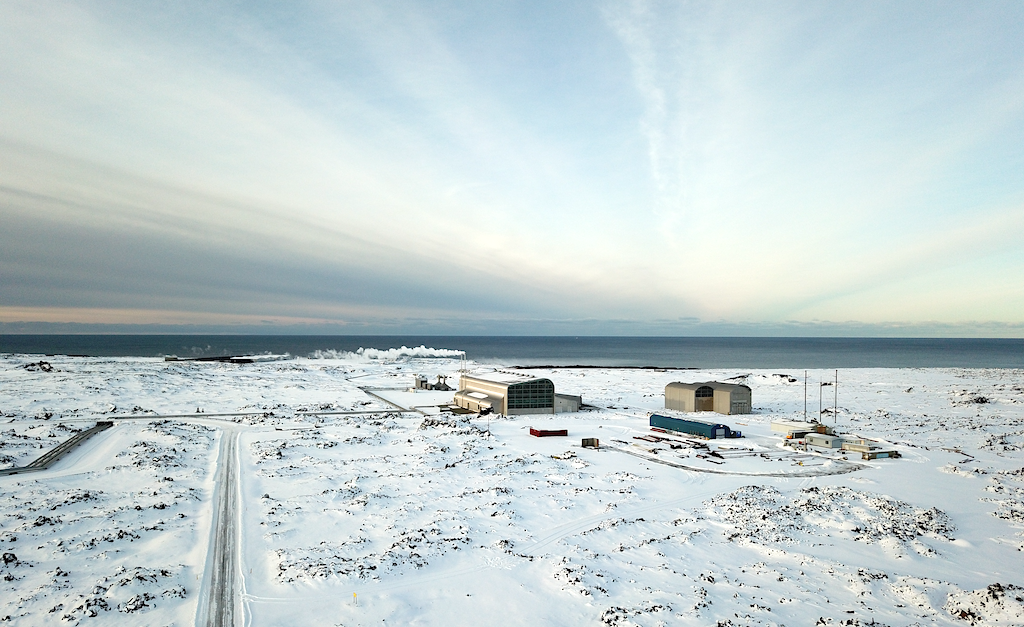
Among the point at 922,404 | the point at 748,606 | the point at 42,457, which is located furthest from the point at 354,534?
the point at 922,404

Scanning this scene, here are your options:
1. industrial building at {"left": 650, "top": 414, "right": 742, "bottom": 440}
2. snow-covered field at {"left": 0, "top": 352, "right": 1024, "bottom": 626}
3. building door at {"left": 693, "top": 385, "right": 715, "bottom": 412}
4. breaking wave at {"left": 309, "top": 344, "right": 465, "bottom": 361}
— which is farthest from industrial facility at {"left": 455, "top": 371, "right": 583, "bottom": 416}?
breaking wave at {"left": 309, "top": 344, "right": 465, "bottom": 361}

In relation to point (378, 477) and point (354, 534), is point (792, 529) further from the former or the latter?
point (378, 477)

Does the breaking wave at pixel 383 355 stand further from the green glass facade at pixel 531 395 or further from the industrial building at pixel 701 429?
the industrial building at pixel 701 429

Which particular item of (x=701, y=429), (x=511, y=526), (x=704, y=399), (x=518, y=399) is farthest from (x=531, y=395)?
(x=511, y=526)

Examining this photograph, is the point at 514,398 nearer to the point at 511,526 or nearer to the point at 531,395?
the point at 531,395

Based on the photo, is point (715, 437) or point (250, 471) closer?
point (250, 471)

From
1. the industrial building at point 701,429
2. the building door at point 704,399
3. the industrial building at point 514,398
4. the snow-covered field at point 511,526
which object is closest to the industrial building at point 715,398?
the building door at point 704,399
